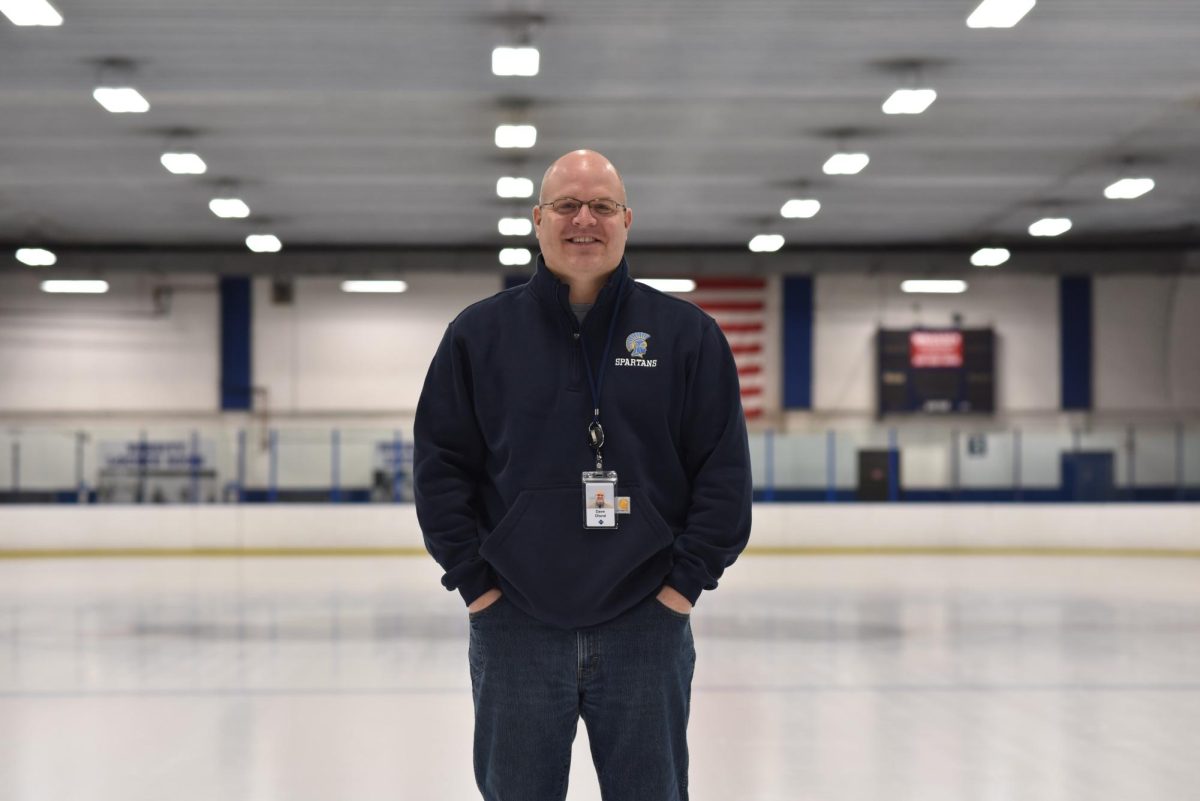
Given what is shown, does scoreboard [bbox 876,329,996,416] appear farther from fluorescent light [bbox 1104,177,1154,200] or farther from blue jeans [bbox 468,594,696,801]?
blue jeans [bbox 468,594,696,801]

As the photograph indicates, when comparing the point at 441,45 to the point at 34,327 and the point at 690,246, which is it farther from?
the point at 34,327

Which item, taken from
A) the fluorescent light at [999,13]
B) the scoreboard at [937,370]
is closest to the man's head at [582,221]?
the fluorescent light at [999,13]

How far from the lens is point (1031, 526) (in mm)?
17609

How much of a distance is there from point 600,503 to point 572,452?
11 cm

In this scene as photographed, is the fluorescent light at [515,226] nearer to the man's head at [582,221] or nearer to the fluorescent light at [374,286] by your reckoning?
the fluorescent light at [374,286]

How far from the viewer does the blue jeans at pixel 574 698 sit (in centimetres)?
225

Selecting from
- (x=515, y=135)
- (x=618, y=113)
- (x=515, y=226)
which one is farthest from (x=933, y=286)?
(x=515, y=135)

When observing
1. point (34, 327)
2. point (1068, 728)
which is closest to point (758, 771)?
point (1068, 728)

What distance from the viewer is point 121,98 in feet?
35.2

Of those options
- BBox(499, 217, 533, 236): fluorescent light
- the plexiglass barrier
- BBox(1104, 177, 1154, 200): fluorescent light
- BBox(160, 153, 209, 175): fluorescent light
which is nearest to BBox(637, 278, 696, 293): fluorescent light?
BBox(499, 217, 533, 236): fluorescent light

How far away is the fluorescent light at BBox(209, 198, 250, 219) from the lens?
15.6 metres

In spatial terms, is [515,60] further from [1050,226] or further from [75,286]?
[75,286]

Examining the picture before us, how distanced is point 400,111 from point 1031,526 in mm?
11026

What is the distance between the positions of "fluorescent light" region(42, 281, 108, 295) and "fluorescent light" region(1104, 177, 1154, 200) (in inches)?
587
